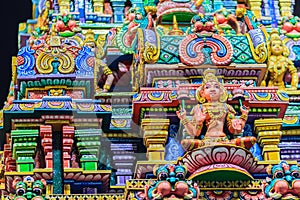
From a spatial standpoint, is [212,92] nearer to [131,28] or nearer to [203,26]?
[203,26]

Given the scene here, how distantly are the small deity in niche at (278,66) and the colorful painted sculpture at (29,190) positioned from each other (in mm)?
4705

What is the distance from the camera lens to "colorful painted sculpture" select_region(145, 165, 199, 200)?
699 inches

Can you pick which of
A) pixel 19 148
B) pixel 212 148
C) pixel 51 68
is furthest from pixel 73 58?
pixel 212 148

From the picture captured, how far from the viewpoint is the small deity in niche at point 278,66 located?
848 inches

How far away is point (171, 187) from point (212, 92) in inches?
94.6

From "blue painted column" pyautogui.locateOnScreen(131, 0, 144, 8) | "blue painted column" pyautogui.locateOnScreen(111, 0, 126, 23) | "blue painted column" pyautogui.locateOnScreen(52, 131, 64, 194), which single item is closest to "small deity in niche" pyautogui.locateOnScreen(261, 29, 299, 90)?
"blue painted column" pyautogui.locateOnScreen(131, 0, 144, 8)

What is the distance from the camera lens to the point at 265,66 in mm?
20922

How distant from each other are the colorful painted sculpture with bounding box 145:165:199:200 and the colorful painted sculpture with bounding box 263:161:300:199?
91 centimetres

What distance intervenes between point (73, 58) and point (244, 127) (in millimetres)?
2605

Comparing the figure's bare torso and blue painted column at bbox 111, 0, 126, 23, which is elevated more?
blue painted column at bbox 111, 0, 126, 23

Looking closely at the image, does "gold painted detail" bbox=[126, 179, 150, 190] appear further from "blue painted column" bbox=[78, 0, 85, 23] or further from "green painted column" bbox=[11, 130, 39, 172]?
"blue painted column" bbox=[78, 0, 85, 23]

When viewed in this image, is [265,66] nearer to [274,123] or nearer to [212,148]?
[274,123]

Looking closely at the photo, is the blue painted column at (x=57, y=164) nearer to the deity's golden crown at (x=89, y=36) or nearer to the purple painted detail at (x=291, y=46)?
the deity's golden crown at (x=89, y=36)

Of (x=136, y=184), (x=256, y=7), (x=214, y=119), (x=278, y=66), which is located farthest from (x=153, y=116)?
(x=256, y=7)
